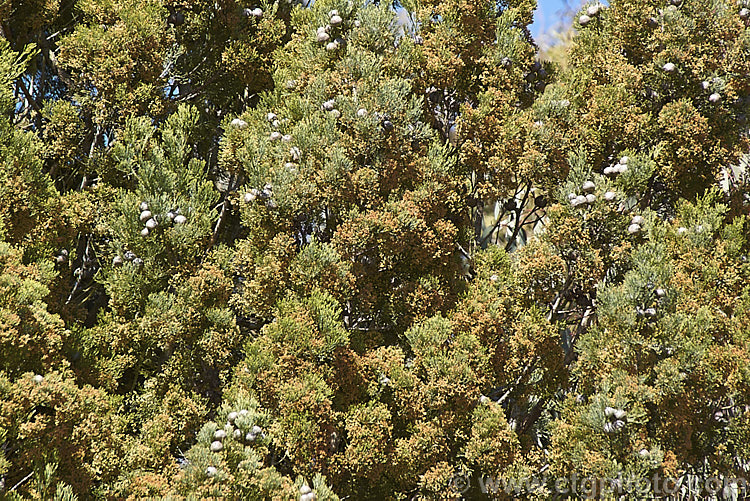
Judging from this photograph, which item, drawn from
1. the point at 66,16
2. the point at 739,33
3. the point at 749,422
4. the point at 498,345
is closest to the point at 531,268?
the point at 498,345

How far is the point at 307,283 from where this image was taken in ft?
13.7

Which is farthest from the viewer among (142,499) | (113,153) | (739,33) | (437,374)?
(739,33)

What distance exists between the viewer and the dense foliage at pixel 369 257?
398cm

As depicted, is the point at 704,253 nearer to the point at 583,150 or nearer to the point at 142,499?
the point at 583,150

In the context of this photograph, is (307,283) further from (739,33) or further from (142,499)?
(739,33)

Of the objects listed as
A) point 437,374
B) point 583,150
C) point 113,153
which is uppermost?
Result: point 583,150

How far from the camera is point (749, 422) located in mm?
4160

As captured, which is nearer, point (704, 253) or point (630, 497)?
point (630, 497)

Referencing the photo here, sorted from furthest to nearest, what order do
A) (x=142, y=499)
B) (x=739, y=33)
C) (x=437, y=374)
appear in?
(x=739, y=33) < (x=437, y=374) < (x=142, y=499)

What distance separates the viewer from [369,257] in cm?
441

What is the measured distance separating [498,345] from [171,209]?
195 centimetres

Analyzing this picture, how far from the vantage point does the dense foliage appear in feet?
13.1

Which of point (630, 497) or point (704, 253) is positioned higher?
point (704, 253)

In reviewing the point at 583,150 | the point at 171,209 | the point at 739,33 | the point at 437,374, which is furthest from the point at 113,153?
the point at 739,33
